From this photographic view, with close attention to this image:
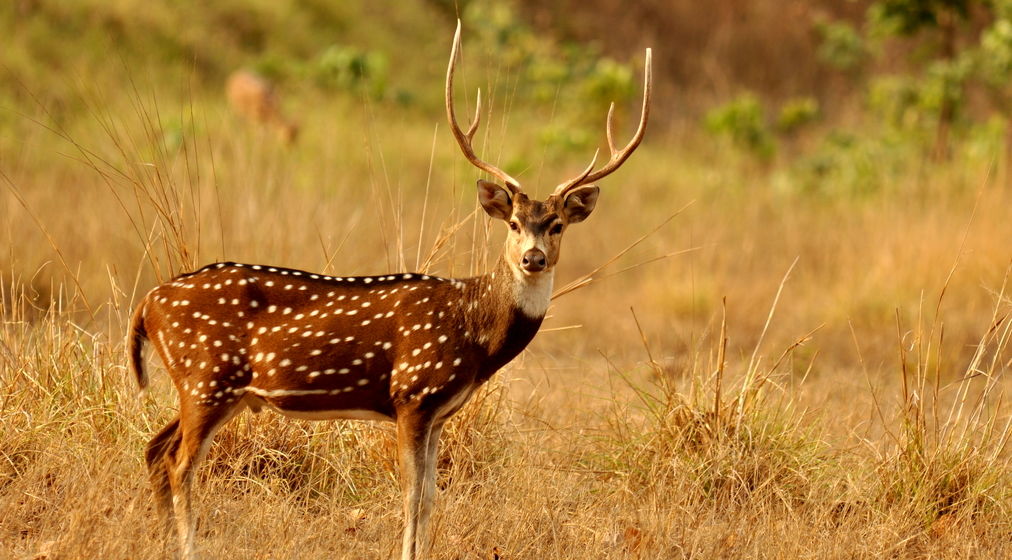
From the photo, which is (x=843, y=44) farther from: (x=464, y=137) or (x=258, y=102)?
(x=464, y=137)

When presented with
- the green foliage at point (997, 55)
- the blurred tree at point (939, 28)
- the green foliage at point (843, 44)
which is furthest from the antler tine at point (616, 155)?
the green foliage at point (843, 44)

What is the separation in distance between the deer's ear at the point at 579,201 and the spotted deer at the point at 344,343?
4cm

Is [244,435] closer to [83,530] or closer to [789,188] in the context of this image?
[83,530]

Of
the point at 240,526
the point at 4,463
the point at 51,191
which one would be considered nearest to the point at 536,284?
the point at 240,526

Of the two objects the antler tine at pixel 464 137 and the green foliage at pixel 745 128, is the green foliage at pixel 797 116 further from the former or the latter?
the antler tine at pixel 464 137

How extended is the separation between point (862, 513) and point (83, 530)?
3457 millimetres

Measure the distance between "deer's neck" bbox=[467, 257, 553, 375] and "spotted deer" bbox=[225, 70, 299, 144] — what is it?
36.6ft

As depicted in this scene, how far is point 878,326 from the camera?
11547 millimetres

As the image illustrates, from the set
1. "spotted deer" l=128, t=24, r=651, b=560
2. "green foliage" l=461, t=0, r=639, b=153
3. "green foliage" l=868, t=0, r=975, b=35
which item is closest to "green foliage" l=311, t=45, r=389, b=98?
"green foliage" l=461, t=0, r=639, b=153

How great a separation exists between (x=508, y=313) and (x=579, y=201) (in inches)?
23.1

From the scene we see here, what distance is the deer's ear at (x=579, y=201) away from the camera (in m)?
5.57

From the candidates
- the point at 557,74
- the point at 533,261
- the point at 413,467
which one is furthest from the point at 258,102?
the point at 533,261

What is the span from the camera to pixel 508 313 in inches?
212

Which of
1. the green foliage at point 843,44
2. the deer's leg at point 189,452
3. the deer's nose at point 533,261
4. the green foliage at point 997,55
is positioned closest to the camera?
the deer's nose at point 533,261
